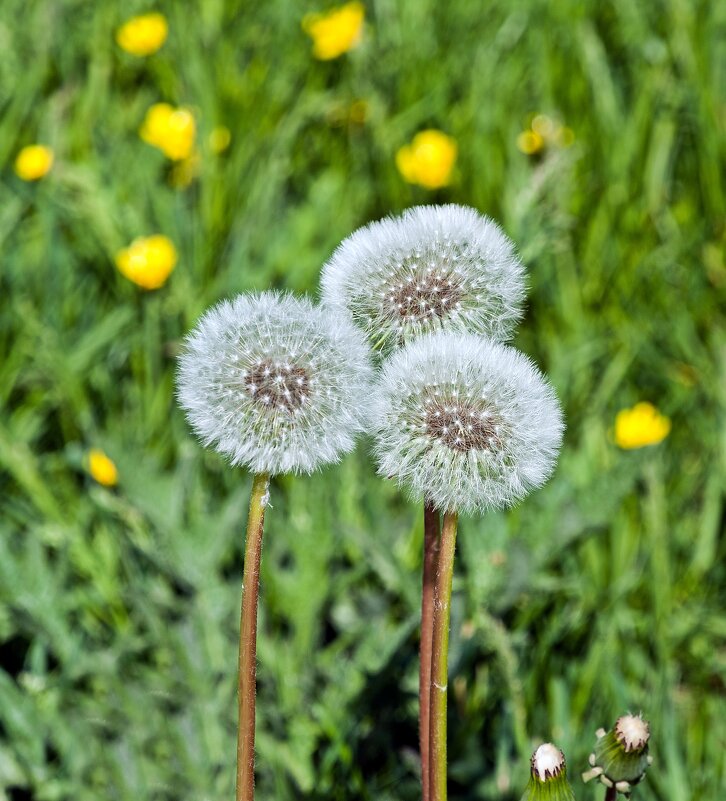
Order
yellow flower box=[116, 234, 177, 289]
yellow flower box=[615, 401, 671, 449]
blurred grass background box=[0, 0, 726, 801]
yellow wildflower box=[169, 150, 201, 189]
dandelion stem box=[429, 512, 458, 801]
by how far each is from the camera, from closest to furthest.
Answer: dandelion stem box=[429, 512, 458, 801], blurred grass background box=[0, 0, 726, 801], yellow flower box=[615, 401, 671, 449], yellow flower box=[116, 234, 177, 289], yellow wildflower box=[169, 150, 201, 189]

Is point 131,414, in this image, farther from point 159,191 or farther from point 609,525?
point 609,525

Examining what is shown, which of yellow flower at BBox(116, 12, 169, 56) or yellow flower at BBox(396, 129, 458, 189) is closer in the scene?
yellow flower at BBox(396, 129, 458, 189)

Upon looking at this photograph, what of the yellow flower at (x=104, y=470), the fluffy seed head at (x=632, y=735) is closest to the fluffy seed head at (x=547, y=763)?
the fluffy seed head at (x=632, y=735)

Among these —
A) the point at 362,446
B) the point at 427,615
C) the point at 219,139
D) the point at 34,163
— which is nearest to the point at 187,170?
the point at 219,139

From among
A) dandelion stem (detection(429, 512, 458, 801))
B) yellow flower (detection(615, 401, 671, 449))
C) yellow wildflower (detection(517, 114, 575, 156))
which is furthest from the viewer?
yellow wildflower (detection(517, 114, 575, 156))

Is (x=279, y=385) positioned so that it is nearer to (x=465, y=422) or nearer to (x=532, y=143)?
(x=465, y=422)

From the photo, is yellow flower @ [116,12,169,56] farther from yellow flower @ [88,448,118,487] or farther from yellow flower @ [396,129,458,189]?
yellow flower @ [88,448,118,487]

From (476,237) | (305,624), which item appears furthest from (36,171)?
(476,237)

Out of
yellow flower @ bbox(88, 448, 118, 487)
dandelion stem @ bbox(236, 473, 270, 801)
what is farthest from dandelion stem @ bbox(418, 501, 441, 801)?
yellow flower @ bbox(88, 448, 118, 487)
